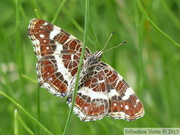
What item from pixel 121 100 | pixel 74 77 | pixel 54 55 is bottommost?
pixel 121 100

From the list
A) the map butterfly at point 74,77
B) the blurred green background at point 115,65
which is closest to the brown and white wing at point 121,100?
the map butterfly at point 74,77

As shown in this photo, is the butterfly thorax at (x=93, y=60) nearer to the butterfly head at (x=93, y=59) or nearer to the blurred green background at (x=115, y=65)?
the butterfly head at (x=93, y=59)

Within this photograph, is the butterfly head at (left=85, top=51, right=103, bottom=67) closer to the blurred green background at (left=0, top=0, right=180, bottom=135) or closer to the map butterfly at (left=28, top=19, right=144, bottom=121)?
the map butterfly at (left=28, top=19, right=144, bottom=121)

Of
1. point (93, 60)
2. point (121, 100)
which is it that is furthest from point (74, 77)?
point (121, 100)

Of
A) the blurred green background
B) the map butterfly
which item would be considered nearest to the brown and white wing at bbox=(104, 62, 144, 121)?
the map butterfly

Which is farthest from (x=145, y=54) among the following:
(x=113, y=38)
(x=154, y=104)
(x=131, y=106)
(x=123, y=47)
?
(x=131, y=106)

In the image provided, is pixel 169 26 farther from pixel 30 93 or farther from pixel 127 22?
pixel 30 93

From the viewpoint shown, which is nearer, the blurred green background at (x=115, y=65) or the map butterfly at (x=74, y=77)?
the map butterfly at (x=74, y=77)

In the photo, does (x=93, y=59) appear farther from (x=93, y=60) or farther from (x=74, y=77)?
(x=74, y=77)
